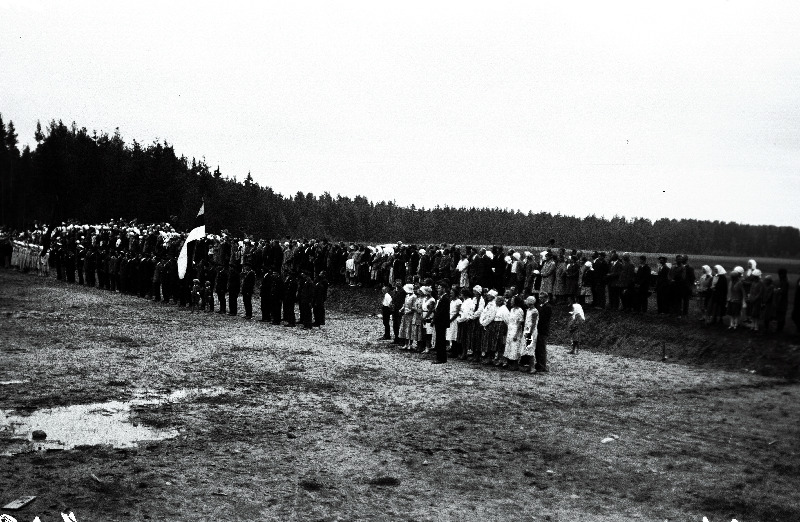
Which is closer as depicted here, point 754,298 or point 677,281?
point 754,298

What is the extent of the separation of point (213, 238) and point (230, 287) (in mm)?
12387

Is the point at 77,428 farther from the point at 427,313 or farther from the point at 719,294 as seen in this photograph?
the point at 427,313

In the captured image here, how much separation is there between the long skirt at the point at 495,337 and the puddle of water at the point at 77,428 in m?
9.12

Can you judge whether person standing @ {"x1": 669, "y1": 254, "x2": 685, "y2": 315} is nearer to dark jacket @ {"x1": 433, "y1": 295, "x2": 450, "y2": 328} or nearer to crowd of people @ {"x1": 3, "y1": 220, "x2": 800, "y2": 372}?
crowd of people @ {"x1": 3, "y1": 220, "x2": 800, "y2": 372}

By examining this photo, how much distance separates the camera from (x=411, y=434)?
11.2m

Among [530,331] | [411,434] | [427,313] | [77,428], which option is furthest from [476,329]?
[77,428]

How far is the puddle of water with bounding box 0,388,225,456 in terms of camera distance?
9.72m

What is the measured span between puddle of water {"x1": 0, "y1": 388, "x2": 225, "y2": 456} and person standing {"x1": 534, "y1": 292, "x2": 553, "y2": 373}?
9677mm

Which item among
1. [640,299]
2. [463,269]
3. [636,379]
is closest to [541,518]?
[636,379]

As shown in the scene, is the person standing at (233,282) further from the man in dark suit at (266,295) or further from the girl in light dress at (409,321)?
the girl in light dress at (409,321)

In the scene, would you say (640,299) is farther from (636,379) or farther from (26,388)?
(26,388)

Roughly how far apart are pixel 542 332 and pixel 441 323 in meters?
2.72

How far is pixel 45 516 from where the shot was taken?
716cm

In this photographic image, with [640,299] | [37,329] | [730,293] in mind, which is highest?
[730,293]
